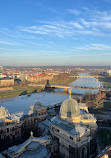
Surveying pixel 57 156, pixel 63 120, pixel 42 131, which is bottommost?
pixel 57 156

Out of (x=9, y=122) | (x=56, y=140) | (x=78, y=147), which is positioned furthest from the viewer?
(x=9, y=122)

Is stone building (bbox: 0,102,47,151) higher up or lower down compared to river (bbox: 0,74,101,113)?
higher up

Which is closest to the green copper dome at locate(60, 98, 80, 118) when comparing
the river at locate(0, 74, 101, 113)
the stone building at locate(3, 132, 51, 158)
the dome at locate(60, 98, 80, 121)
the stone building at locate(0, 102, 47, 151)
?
the dome at locate(60, 98, 80, 121)

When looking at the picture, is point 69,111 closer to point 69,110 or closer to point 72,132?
point 69,110

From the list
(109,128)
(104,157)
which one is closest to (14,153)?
(104,157)

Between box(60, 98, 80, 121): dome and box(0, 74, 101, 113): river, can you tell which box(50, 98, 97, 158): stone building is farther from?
box(0, 74, 101, 113): river

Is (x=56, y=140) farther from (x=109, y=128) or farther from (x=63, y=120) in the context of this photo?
(x=109, y=128)

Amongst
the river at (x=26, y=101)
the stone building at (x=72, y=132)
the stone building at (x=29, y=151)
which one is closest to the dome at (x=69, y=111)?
the stone building at (x=72, y=132)

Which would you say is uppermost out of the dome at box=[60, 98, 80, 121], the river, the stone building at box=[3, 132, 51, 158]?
the dome at box=[60, 98, 80, 121]
